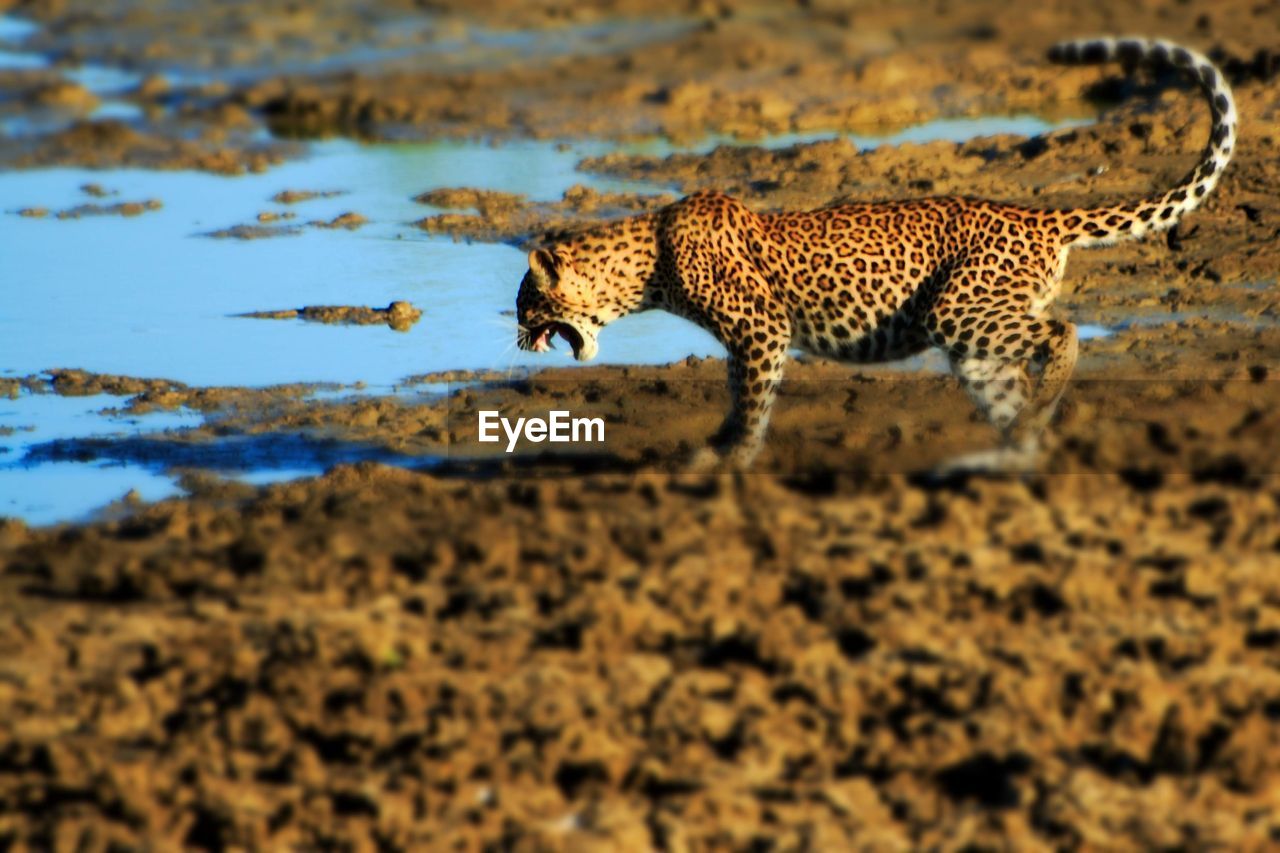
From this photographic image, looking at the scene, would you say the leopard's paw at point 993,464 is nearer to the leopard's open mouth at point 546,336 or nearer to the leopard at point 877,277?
the leopard at point 877,277

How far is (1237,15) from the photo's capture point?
844 inches

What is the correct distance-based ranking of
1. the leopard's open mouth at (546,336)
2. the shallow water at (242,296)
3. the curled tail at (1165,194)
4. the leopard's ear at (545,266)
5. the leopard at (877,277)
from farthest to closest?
1. the shallow water at (242,296)
2. the leopard's open mouth at (546,336)
3. the leopard's ear at (545,266)
4. the curled tail at (1165,194)
5. the leopard at (877,277)

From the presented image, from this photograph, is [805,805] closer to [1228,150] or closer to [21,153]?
[1228,150]

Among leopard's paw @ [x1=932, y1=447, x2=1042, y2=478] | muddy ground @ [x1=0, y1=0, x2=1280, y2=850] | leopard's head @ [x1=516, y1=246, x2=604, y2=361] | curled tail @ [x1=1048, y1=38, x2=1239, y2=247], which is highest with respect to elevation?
curled tail @ [x1=1048, y1=38, x2=1239, y2=247]

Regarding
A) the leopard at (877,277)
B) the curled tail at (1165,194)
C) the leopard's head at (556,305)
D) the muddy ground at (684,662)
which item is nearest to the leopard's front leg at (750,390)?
the leopard at (877,277)

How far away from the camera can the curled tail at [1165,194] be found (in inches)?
390

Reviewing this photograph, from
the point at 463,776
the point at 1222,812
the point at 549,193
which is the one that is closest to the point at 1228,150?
the point at 1222,812

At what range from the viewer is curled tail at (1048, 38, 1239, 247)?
9898 mm

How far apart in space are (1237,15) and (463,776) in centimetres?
1745

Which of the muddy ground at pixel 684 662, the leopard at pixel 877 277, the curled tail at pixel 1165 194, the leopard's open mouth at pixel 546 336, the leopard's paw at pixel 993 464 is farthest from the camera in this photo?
the leopard's open mouth at pixel 546 336

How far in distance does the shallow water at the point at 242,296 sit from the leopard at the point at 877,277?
2.92ft

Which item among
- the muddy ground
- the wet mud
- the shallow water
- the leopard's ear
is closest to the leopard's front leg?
the muddy ground

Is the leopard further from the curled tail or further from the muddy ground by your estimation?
the muddy ground

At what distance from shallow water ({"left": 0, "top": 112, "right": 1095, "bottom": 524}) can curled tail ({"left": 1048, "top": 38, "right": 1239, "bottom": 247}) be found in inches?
110
